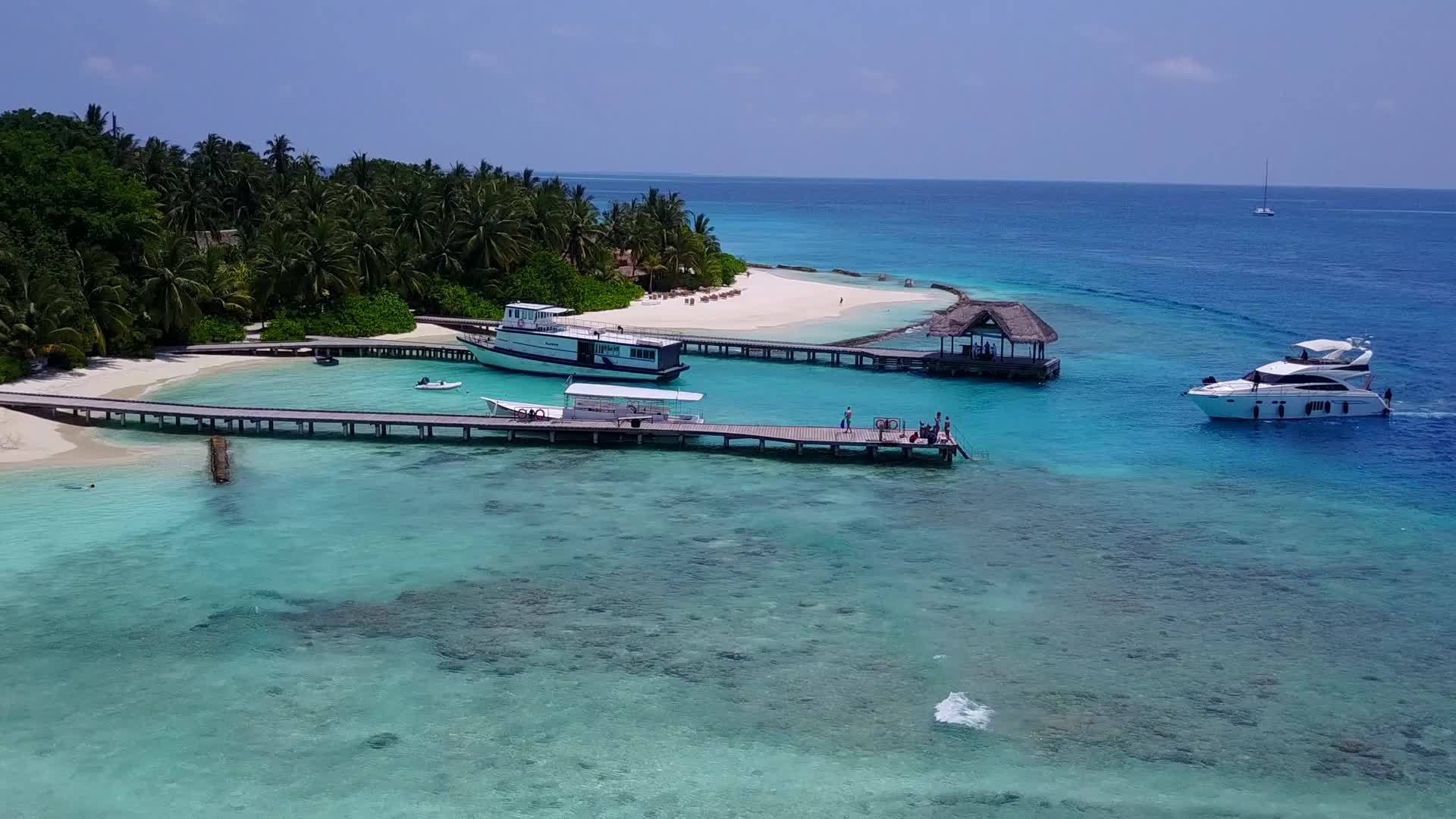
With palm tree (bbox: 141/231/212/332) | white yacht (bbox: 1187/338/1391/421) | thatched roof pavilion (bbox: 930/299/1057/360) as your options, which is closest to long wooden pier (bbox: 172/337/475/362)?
palm tree (bbox: 141/231/212/332)

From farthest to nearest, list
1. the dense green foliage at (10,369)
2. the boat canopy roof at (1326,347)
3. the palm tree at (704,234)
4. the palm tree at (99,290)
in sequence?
the palm tree at (704,234) < the boat canopy roof at (1326,347) < the palm tree at (99,290) < the dense green foliage at (10,369)

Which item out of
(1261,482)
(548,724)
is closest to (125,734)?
(548,724)

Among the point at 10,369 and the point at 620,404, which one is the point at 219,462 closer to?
the point at 620,404

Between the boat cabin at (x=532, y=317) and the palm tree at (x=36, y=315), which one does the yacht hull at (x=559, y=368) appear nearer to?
the boat cabin at (x=532, y=317)

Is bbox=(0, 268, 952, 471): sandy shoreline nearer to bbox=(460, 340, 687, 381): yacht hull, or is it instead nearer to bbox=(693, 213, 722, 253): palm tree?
bbox=(693, 213, 722, 253): palm tree

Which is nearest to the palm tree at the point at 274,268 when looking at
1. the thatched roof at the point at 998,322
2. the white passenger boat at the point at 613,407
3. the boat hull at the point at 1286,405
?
the white passenger boat at the point at 613,407

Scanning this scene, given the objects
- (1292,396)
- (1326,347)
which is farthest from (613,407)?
(1326,347)
